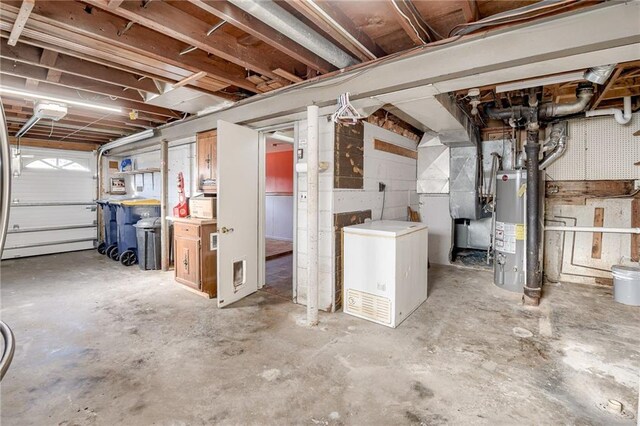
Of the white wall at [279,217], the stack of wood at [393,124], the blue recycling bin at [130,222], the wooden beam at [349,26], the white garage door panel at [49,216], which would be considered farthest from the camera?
the white wall at [279,217]

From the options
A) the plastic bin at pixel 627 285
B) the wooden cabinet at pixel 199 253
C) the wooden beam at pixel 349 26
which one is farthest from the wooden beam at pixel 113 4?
the plastic bin at pixel 627 285

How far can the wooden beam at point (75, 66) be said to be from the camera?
259 cm

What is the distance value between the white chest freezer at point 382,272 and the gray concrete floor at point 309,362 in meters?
0.16

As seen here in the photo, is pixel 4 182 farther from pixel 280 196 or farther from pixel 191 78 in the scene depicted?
pixel 280 196

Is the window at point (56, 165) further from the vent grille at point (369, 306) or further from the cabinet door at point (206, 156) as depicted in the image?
the vent grille at point (369, 306)

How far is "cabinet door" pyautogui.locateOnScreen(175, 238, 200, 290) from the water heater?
12.8 ft

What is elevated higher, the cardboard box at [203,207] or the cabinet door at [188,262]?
the cardboard box at [203,207]

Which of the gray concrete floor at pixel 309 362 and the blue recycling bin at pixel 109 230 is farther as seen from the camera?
the blue recycling bin at pixel 109 230

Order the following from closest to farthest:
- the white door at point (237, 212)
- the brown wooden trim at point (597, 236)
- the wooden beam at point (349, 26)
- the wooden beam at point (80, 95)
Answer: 1. the wooden beam at point (349, 26)
2. the wooden beam at point (80, 95)
3. the white door at point (237, 212)
4. the brown wooden trim at point (597, 236)

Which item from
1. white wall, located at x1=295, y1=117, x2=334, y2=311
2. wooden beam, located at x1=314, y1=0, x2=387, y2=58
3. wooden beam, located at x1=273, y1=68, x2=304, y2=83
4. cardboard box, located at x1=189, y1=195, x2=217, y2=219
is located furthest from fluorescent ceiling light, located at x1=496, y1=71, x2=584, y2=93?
cardboard box, located at x1=189, y1=195, x2=217, y2=219

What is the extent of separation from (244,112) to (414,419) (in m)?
3.36

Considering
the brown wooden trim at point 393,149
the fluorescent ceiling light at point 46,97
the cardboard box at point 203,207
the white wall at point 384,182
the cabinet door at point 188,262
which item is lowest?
the cabinet door at point 188,262

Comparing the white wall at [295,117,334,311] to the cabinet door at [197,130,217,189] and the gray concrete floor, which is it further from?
the cabinet door at [197,130,217,189]

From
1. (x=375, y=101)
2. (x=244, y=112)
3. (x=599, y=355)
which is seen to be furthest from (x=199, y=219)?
(x=599, y=355)
